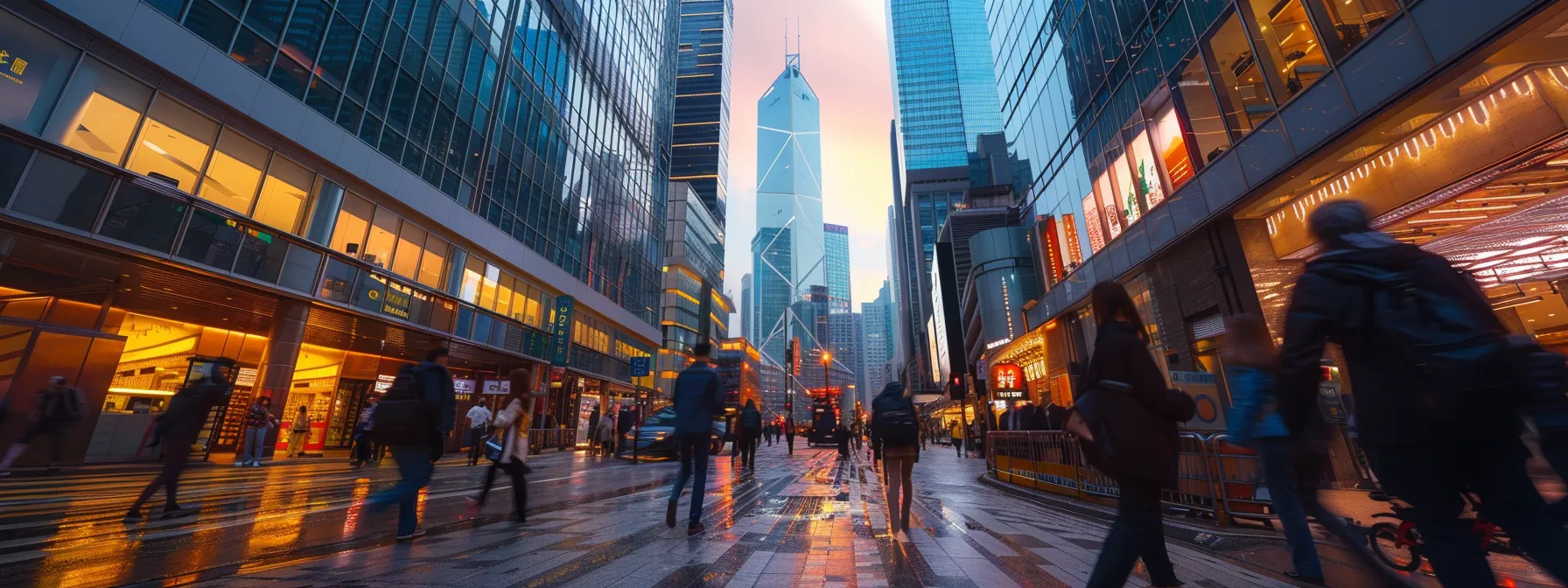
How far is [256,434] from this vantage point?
1316cm

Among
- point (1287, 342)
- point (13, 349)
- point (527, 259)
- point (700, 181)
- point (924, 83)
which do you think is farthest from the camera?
point (924, 83)

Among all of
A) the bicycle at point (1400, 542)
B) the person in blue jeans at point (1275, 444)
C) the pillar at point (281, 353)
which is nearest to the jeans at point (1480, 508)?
the person in blue jeans at point (1275, 444)

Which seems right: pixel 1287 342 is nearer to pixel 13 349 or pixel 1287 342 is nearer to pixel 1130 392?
pixel 1130 392

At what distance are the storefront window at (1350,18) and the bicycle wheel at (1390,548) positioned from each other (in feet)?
28.7

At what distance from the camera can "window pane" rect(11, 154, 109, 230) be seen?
1000cm

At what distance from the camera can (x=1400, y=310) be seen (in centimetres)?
205

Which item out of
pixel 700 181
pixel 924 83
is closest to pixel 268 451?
pixel 700 181

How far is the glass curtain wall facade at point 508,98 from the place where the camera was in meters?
15.3

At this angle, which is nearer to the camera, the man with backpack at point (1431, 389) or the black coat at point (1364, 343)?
the man with backpack at point (1431, 389)

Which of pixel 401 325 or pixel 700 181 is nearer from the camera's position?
pixel 401 325

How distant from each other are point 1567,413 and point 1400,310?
0.56m

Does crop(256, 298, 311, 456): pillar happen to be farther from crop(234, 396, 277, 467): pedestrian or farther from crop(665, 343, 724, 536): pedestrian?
crop(665, 343, 724, 536): pedestrian

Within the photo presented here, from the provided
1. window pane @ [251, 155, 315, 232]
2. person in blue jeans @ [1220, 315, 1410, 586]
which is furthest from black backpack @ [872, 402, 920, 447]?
window pane @ [251, 155, 315, 232]

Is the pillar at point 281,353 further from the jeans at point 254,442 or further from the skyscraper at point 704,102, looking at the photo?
the skyscraper at point 704,102
